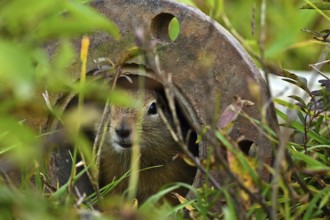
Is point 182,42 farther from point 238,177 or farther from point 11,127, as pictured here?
point 11,127

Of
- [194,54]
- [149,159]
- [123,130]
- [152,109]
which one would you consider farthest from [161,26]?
[149,159]

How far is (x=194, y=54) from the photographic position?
280cm

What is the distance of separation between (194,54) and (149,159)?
96 centimetres

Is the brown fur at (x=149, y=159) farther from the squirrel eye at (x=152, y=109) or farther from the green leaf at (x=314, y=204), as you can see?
the green leaf at (x=314, y=204)

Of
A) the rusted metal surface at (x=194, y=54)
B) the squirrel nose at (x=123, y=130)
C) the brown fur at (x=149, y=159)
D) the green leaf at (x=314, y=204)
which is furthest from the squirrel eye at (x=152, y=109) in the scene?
the green leaf at (x=314, y=204)

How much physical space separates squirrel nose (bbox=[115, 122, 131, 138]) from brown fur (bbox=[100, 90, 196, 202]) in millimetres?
174

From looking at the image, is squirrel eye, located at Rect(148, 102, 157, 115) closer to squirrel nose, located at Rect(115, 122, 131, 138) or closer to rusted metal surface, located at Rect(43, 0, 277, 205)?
squirrel nose, located at Rect(115, 122, 131, 138)

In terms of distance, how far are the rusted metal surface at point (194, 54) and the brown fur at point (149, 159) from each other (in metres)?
0.51

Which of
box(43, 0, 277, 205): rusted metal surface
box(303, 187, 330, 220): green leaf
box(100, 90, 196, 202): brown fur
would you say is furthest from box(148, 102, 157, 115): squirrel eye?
box(303, 187, 330, 220): green leaf

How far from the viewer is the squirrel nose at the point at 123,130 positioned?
3172mm

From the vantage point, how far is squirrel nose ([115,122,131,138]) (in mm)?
3172

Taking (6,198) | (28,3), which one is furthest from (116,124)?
(28,3)

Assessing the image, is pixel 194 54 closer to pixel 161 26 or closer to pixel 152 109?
Answer: pixel 161 26

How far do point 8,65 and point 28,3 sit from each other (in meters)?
0.12
